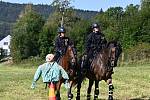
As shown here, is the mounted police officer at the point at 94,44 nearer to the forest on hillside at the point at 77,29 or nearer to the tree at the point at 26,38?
the forest on hillside at the point at 77,29

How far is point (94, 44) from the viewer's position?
1620cm

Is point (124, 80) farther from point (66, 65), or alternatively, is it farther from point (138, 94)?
point (66, 65)

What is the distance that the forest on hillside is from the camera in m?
72.9

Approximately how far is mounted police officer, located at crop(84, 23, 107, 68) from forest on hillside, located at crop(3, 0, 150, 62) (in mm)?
50697

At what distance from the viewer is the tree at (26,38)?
9151 cm

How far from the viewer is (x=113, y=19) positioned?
8900 cm

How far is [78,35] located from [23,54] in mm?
14273

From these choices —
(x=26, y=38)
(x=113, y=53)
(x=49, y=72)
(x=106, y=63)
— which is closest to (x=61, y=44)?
(x=106, y=63)

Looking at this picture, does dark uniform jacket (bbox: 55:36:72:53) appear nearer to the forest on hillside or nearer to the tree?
the forest on hillside

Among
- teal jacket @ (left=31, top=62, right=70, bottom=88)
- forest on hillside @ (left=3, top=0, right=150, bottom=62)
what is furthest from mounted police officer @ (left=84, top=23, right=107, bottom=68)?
forest on hillside @ (left=3, top=0, right=150, bottom=62)

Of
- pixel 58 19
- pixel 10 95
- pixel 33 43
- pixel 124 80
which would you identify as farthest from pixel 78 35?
pixel 10 95

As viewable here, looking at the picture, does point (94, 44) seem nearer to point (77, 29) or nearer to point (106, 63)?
point (106, 63)

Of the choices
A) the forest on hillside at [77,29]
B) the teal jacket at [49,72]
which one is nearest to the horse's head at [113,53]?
the teal jacket at [49,72]

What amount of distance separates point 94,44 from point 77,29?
68.7 m
